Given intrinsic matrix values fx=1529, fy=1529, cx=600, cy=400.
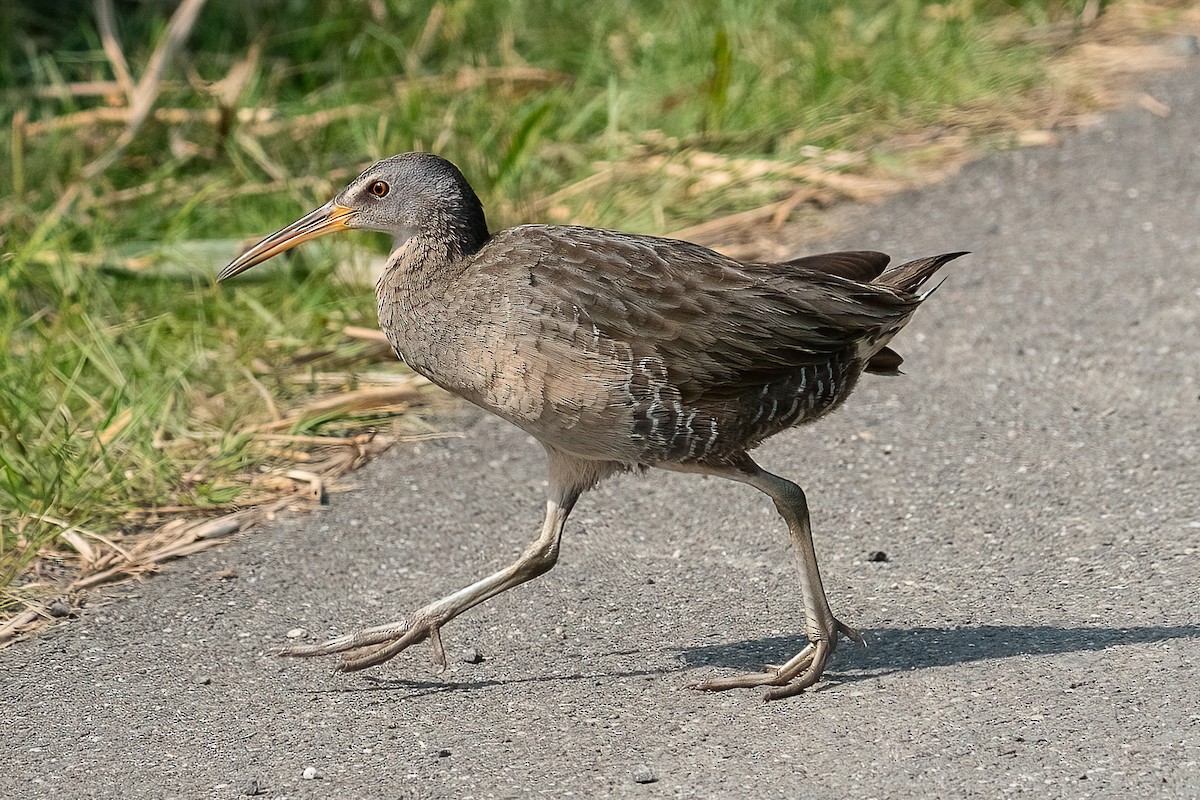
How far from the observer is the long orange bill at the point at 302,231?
15.0 feet

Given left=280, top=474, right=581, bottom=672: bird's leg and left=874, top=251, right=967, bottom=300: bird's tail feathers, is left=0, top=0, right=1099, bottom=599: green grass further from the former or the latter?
left=874, top=251, right=967, bottom=300: bird's tail feathers

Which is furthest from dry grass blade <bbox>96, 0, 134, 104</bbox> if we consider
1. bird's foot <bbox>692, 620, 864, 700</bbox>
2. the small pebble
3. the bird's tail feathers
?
the small pebble

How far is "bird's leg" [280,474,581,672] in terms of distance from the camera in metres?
4.26

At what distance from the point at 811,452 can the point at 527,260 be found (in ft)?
6.30

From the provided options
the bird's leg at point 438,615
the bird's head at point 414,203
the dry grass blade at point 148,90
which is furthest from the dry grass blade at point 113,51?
→ the bird's leg at point 438,615

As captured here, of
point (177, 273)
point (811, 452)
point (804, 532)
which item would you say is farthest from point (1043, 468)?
point (177, 273)

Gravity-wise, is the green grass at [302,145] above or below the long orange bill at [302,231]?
below

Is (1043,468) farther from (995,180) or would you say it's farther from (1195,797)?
(995,180)

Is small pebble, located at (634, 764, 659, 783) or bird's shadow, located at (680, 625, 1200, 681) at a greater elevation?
small pebble, located at (634, 764, 659, 783)

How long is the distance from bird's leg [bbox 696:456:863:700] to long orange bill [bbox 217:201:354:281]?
138cm

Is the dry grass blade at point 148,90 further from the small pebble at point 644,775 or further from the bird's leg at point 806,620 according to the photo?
the small pebble at point 644,775

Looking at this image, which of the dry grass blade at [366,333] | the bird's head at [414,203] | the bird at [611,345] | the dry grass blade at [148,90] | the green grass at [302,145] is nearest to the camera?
the bird at [611,345]

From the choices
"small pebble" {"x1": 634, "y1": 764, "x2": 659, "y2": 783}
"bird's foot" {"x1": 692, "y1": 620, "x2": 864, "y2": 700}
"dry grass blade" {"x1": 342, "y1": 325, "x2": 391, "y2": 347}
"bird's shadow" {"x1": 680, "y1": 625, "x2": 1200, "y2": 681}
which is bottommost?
"dry grass blade" {"x1": 342, "y1": 325, "x2": 391, "y2": 347}

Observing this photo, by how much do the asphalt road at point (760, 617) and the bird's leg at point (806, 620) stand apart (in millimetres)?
50
